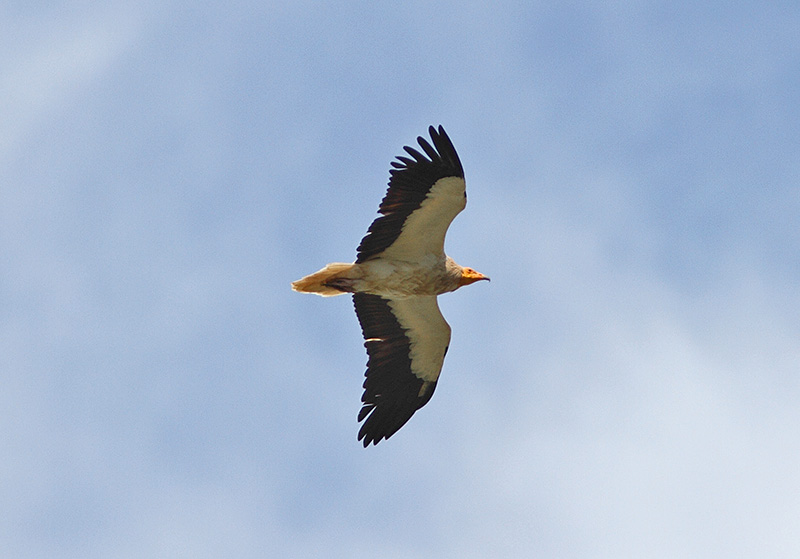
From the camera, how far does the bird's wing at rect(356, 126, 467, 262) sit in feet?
38.7

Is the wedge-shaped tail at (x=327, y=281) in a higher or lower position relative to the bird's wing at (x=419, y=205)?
lower

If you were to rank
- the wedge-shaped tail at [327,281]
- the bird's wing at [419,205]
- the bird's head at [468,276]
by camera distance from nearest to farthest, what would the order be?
the bird's wing at [419,205] → the wedge-shaped tail at [327,281] → the bird's head at [468,276]

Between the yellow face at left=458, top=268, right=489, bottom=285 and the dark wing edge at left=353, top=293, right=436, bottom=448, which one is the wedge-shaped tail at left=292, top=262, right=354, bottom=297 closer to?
the dark wing edge at left=353, top=293, right=436, bottom=448

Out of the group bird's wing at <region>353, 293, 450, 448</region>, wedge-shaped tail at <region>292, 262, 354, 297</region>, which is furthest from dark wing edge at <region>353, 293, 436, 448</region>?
wedge-shaped tail at <region>292, 262, 354, 297</region>

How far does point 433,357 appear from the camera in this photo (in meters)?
13.7

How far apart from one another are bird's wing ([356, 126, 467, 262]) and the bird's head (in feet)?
1.29

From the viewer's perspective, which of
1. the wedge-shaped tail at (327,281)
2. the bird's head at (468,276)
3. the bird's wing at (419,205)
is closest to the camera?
the bird's wing at (419,205)

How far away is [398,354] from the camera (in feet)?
44.6

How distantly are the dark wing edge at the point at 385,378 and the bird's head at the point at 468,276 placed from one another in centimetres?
105

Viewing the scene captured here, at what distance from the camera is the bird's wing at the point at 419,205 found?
11.8 metres

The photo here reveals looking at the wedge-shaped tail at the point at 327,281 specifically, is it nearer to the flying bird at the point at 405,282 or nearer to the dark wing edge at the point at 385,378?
the flying bird at the point at 405,282

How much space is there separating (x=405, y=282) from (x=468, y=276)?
2.72ft

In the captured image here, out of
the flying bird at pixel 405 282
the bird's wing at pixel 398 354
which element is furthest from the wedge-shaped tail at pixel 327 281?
the bird's wing at pixel 398 354

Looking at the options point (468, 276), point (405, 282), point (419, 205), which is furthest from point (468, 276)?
point (419, 205)
